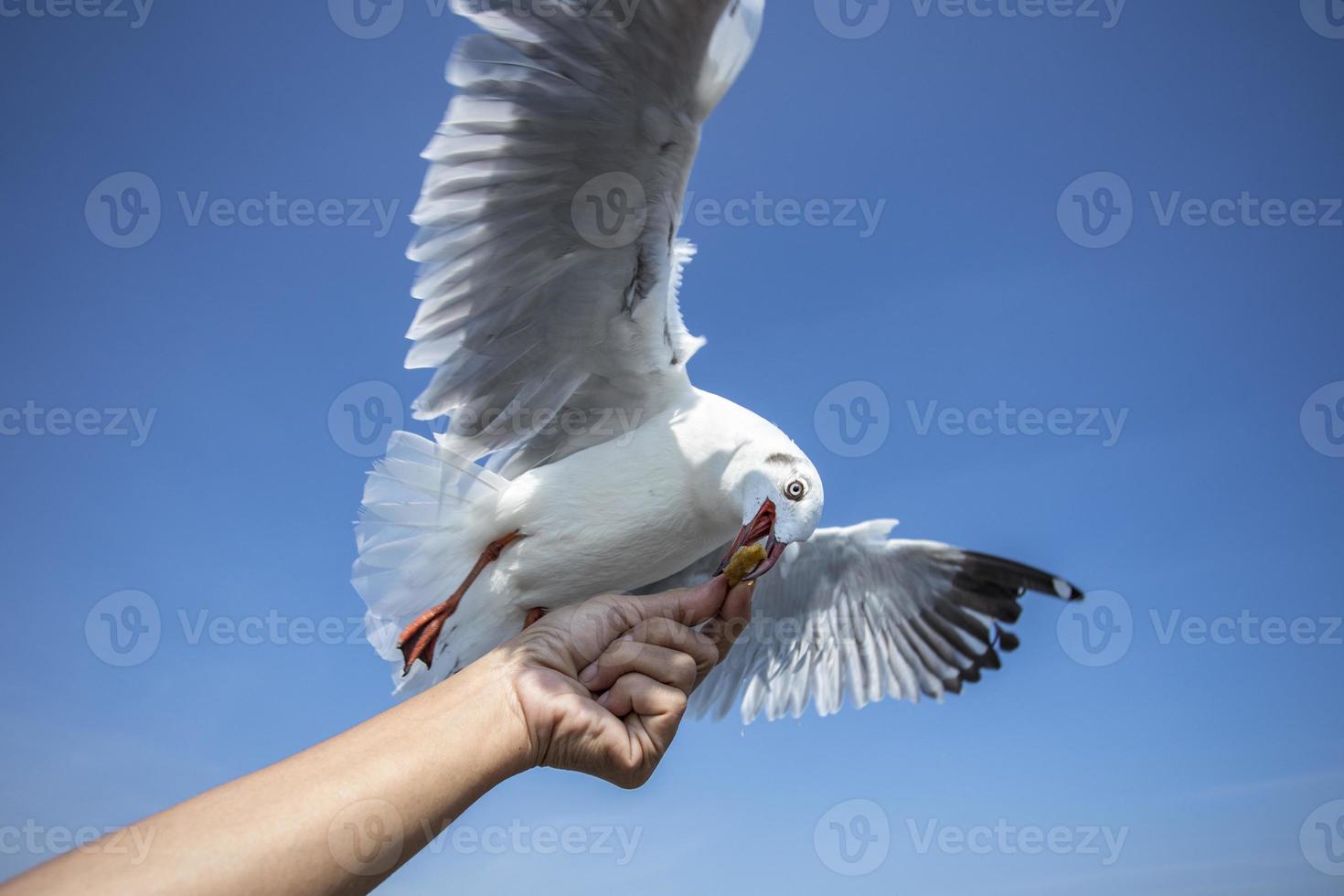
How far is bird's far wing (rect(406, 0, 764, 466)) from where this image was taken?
1987 millimetres

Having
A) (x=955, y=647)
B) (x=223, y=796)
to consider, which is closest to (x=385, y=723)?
(x=223, y=796)

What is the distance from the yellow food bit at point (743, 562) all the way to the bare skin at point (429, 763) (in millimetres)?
148

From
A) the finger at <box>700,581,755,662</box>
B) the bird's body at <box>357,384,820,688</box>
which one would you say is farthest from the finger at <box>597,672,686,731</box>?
the bird's body at <box>357,384,820,688</box>

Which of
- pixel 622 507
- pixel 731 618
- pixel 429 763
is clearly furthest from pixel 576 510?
pixel 429 763

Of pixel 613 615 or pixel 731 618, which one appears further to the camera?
pixel 731 618

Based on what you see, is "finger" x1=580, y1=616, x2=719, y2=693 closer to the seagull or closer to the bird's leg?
the seagull

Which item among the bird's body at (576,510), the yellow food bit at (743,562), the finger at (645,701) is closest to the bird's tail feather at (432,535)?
the bird's body at (576,510)

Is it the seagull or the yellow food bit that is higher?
the seagull

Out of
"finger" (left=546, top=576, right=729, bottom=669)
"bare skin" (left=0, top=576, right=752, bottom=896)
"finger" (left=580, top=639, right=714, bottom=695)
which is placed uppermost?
"finger" (left=546, top=576, right=729, bottom=669)

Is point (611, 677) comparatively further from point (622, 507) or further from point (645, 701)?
point (622, 507)

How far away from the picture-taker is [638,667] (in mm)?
1557

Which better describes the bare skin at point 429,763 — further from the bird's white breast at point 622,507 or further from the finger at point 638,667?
the bird's white breast at point 622,507

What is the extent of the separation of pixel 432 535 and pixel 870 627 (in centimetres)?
220

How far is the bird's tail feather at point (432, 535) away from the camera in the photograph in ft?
8.61
